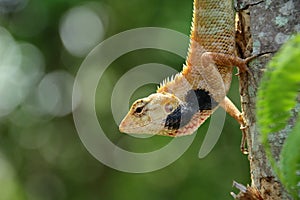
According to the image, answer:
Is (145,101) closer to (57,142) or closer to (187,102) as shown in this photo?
(187,102)

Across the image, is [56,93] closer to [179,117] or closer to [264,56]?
[179,117]

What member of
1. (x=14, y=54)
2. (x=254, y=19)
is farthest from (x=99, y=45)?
(x=254, y=19)

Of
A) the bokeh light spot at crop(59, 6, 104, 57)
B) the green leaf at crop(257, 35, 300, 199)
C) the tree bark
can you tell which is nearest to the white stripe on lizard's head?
the tree bark

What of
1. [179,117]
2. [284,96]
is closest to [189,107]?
[179,117]

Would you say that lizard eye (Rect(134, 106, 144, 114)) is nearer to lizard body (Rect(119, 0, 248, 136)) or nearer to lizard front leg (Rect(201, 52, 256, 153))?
lizard body (Rect(119, 0, 248, 136))

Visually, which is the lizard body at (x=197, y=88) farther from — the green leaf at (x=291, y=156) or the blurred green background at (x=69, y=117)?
the blurred green background at (x=69, y=117)
